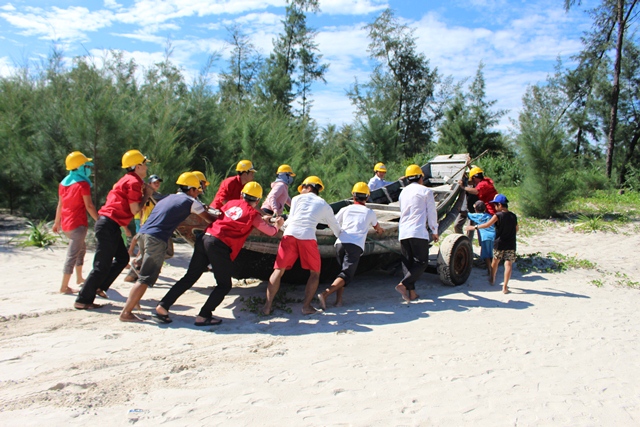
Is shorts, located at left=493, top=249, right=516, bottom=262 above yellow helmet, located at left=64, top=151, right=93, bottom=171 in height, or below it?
below

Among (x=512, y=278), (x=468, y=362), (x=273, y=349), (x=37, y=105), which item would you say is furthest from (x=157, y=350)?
(x=37, y=105)

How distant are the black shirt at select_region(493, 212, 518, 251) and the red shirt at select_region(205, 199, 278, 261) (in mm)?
3597

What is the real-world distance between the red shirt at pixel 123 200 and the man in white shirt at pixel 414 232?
3.41 m

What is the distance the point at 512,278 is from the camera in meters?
8.12

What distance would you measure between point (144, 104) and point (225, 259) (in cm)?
828

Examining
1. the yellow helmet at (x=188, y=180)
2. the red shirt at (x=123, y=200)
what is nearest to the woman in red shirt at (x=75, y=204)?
the red shirt at (x=123, y=200)

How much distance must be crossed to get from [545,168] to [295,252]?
1167cm

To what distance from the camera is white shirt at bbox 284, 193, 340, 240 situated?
227 inches

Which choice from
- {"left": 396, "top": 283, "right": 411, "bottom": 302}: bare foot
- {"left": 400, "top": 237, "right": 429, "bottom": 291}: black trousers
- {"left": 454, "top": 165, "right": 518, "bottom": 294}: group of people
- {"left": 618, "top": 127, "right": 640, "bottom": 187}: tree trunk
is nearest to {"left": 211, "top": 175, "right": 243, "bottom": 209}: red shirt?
{"left": 400, "top": 237, "right": 429, "bottom": 291}: black trousers

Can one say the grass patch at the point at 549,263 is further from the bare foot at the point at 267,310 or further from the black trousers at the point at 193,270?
the black trousers at the point at 193,270

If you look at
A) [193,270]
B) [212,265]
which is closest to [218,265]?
[212,265]

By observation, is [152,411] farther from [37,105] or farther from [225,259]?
[37,105]

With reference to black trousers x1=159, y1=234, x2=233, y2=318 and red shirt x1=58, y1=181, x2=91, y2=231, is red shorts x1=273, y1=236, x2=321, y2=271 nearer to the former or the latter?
black trousers x1=159, y1=234, x2=233, y2=318

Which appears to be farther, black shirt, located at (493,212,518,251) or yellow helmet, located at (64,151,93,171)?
black shirt, located at (493,212,518,251)
